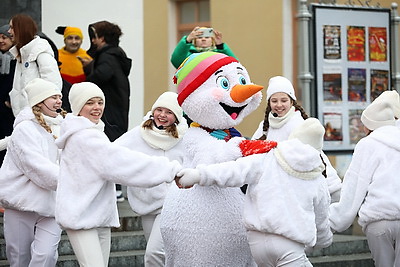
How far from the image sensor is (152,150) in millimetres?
9945

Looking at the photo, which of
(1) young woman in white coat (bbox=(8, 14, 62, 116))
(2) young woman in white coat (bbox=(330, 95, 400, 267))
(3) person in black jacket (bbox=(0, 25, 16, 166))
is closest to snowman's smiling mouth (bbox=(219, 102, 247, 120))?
(2) young woman in white coat (bbox=(330, 95, 400, 267))

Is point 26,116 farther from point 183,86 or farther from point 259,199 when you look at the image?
point 259,199

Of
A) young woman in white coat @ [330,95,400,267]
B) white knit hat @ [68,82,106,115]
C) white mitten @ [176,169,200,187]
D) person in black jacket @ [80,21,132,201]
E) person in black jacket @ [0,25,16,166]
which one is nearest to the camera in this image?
white mitten @ [176,169,200,187]

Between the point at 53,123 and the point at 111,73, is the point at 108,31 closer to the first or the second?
the point at 111,73

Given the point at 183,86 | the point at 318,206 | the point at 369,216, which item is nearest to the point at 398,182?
the point at 369,216

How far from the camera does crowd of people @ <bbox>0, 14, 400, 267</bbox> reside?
7.81 metres

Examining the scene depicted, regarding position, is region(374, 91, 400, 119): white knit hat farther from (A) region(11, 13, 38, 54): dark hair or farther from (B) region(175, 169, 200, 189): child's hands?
(A) region(11, 13, 38, 54): dark hair

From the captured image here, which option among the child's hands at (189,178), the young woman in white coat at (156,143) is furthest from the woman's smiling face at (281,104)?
the child's hands at (189,178)

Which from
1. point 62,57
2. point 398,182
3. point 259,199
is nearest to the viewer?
point 259,199

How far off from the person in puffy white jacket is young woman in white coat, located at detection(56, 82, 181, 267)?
0.60 m

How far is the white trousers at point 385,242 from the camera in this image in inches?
362

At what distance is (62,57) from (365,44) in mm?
3410

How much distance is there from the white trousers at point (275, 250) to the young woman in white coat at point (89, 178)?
82 centimetres

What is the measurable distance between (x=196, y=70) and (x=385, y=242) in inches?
87.8
